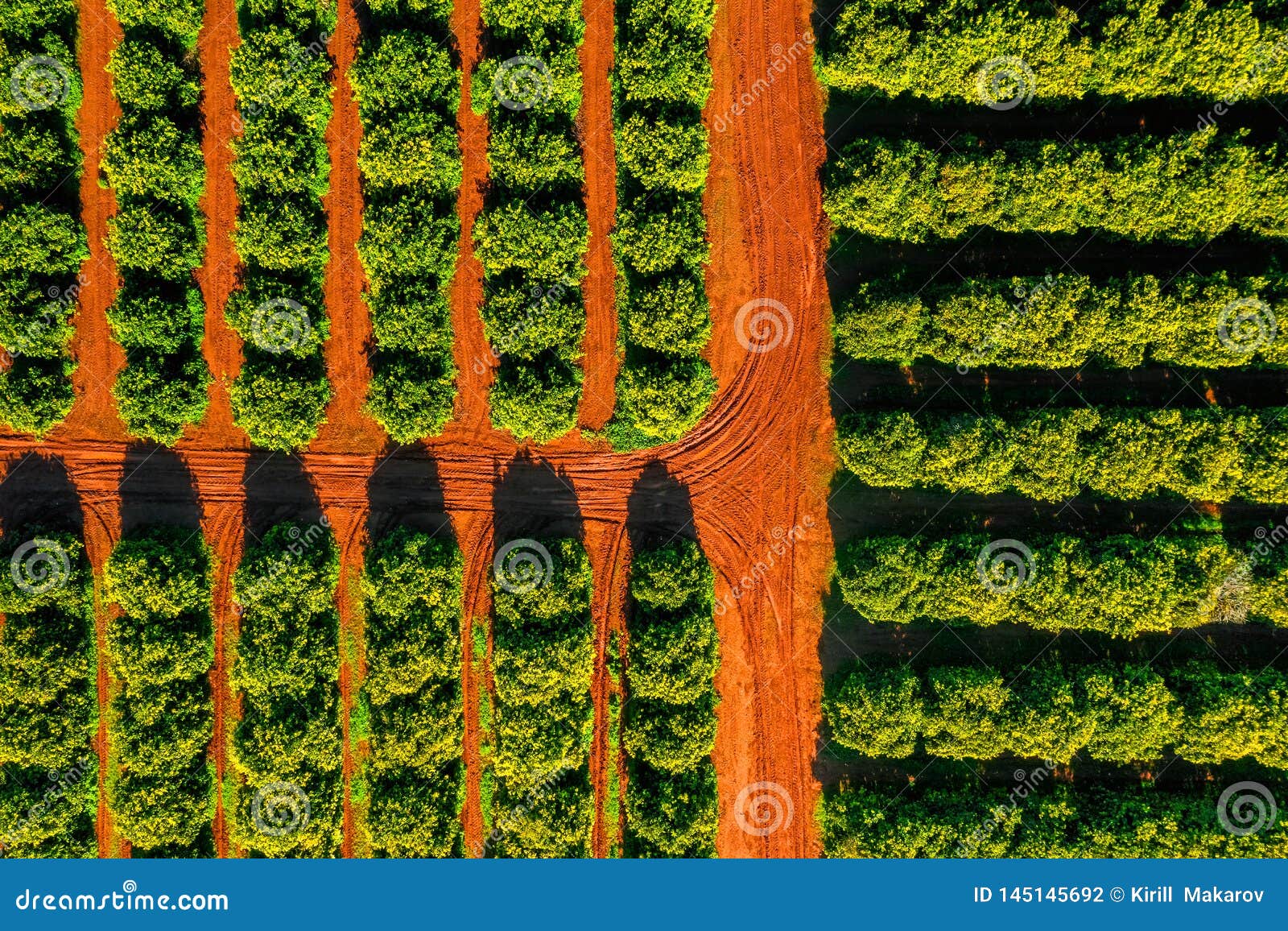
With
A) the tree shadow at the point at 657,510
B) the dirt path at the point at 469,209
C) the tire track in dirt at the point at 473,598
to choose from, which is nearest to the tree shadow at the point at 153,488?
the tire track in dirt at the point at 473,598

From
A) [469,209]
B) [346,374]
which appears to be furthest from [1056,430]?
[346,374]

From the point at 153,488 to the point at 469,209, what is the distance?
15.2 meters

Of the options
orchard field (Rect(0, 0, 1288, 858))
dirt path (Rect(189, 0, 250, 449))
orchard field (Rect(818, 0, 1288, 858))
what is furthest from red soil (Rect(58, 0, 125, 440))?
orchard field (Rect(818, 0, 1288, 858))

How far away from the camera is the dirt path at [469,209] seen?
27.1 meters

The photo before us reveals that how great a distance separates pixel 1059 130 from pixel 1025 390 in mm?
9448

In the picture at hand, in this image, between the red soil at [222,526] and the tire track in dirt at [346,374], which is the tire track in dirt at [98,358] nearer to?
the red soil at [222,526]

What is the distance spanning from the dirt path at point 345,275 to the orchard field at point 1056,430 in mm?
16768

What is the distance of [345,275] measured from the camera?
2728cm

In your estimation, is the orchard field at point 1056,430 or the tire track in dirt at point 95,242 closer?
the orchard field at point 1056,430

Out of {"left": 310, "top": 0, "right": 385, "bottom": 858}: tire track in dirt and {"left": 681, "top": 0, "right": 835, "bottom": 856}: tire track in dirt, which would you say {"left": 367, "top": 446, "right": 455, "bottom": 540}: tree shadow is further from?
{"left": 681, "top": 0, "right": 835, "bottom": 856}: tire track in dirt

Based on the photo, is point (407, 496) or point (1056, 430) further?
point (407, 496)

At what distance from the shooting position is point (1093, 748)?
88.9ft

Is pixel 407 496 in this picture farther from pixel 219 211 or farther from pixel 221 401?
pixel 219 211

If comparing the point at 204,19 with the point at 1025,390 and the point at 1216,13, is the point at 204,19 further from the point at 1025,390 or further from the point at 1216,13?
the point at 1216,13
